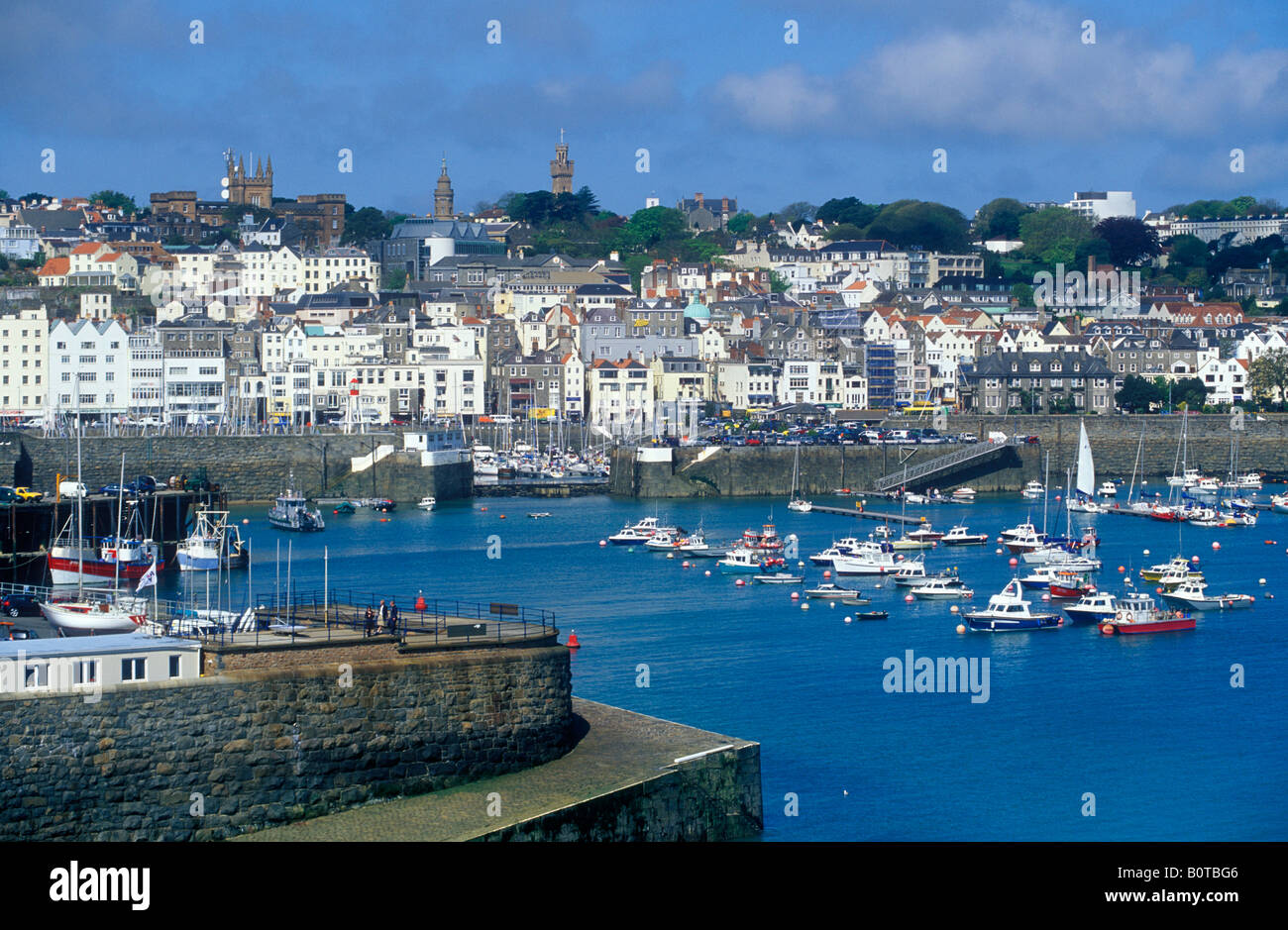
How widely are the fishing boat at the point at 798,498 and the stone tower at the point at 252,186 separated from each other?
69.2 meters

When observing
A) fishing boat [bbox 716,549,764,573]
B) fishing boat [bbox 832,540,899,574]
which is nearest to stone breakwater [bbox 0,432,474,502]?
fishing boat [bbox 716,549,764,573]

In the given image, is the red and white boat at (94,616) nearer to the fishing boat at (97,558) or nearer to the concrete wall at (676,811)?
the concrete wall at (676,811)

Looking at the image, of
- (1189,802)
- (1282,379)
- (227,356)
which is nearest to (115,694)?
(1189,802)

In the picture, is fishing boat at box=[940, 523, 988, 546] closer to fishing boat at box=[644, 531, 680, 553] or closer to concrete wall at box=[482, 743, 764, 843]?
fishing boat at box=[644, 531, 680, 553]

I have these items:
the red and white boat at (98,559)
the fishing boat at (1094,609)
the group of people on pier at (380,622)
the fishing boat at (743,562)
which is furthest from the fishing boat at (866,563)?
the group of people on pier at (380,622)

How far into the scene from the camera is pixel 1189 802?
20.5 metres

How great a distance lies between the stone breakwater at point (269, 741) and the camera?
1451 cm

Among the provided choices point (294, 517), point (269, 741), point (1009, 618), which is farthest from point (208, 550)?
point (269, 741)

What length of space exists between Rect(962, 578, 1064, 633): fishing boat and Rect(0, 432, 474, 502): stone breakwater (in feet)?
90.4

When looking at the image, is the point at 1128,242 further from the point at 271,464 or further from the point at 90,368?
the point at 271,464

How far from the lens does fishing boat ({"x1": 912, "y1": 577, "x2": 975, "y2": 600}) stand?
35438 millimetres

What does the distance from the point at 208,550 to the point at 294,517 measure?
8.73 m
